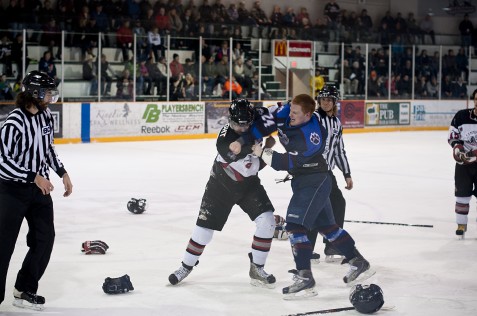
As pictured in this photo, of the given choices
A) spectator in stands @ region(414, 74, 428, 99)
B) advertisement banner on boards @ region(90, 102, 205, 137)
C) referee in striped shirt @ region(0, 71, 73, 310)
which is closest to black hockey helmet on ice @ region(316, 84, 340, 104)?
referee in striped shirt @ region(0, 71, 73, 310)

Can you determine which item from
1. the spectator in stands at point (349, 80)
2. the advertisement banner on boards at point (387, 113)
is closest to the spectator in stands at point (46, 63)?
the spectator in stands at point (349, 80)

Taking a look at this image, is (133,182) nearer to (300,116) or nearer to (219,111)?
(300,116)

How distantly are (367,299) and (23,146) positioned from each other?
205cm

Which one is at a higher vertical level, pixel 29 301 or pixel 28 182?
pixel 28 182

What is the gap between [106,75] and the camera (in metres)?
18.3

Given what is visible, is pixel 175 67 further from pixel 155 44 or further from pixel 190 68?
pixel 155 44

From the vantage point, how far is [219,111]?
65.3 ft

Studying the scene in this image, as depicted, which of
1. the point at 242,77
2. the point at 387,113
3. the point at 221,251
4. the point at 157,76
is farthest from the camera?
the point at 387,113

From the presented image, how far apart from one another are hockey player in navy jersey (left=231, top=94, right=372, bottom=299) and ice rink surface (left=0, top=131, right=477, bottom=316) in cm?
20

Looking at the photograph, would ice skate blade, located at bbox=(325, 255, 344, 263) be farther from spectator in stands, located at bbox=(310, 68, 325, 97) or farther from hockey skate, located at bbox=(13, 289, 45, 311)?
spectator in stands, located at bbox=(310, 68, 325, 97)

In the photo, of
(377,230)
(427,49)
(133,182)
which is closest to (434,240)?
(377,230)

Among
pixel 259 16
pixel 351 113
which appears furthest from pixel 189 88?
pixel 259 16

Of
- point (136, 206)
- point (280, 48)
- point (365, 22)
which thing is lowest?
point (136, 206)

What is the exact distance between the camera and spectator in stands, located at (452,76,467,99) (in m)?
24.5
